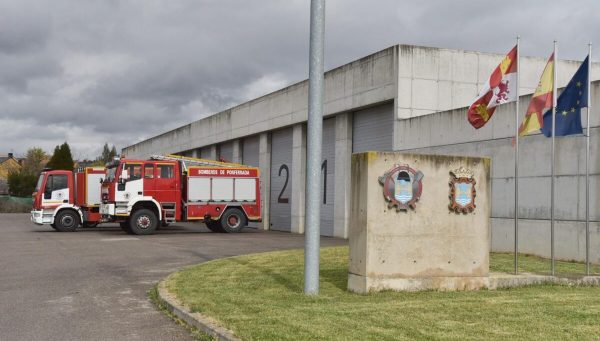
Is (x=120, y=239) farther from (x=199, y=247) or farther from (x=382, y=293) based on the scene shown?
(x=382, y=293)

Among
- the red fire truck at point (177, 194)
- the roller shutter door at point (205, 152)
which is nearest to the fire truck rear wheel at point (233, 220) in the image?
the red fire truck at point (177, 194)

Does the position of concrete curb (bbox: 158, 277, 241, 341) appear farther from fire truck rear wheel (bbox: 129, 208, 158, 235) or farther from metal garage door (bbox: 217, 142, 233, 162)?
metal garage door (bbox: 217, 142, 233, 162)

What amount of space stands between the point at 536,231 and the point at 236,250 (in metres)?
7.91

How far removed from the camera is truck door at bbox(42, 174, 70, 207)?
28.9 metres

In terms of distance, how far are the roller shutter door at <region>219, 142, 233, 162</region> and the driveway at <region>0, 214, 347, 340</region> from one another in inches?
703

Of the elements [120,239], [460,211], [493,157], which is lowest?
[120,239]

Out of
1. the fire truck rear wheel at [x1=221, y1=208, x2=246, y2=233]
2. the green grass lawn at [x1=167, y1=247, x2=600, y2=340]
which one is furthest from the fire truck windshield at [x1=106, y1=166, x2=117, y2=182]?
the green grass lawn at [x1=167, y1=247, x2=600, y2=340]

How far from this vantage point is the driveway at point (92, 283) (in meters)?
8.17

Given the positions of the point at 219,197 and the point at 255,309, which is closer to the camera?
the point at 255,309

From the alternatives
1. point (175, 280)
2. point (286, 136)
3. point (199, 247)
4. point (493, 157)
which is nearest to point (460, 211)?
point (175, 280)

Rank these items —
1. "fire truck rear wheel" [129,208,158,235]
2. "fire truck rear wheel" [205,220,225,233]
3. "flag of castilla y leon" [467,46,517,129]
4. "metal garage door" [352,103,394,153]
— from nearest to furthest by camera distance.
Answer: "flag of castilla y leon" [467,46,517,129], "metal garage door" [352,103,394,153], "fire truck rear wheel" [129,208,158,235], "fire truck rear wheel" [205,220,225,233]

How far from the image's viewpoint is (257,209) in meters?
28.8

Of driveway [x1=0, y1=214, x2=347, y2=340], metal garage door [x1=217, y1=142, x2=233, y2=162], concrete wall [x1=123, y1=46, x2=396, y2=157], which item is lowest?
driveway [x1=0, y1=214, x2=347, y2=340]

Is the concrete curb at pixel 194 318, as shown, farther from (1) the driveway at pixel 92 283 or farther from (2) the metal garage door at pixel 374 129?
(2) the metal garage door at pixel 374 129
